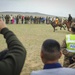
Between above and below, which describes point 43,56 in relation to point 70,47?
above

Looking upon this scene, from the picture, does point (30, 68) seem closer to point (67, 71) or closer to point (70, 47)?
point (70, 47)

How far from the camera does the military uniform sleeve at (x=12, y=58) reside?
1.98 m

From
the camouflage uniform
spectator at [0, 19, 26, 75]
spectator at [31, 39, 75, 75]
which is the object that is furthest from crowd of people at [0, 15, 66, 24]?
spectator at [0, 19, 26, 75]

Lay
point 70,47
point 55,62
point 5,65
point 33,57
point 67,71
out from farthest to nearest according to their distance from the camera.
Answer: point 33,57, point 70,47, point 55,62, point 67,71, point 5,65

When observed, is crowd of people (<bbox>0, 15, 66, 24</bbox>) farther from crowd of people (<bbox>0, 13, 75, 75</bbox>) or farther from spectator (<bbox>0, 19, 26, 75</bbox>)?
spectator (<bbox>0, 19, 26, 75</bbox>)

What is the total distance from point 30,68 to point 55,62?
5876 mm

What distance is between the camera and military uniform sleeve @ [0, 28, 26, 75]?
6.50 feet

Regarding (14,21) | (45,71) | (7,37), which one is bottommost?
(14,21)

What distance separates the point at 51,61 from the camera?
2689mm

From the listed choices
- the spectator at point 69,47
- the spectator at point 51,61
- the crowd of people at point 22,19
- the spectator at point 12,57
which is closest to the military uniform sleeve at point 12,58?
the spectator at point 12,57

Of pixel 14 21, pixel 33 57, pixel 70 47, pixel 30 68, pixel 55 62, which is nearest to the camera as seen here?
pixel 55 62

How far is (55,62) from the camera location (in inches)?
105

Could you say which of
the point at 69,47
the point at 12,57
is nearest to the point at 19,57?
the point at 12,57

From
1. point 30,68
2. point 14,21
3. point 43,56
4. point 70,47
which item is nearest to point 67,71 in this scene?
point 43,56
